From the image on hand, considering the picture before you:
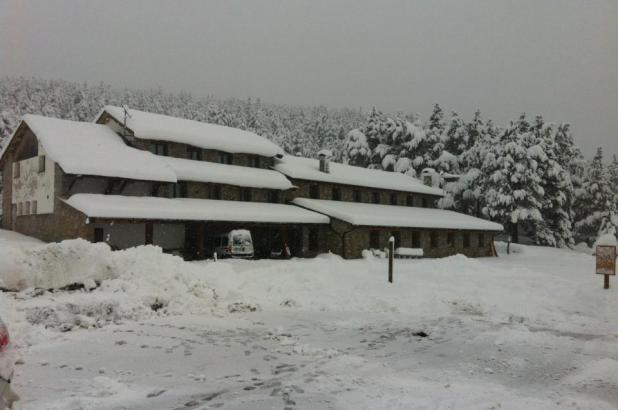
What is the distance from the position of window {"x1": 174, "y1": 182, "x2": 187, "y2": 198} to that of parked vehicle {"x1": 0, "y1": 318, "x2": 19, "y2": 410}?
1150 inches

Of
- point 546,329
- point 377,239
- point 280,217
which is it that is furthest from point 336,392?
point 377,239

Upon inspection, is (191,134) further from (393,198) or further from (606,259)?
(606,259)

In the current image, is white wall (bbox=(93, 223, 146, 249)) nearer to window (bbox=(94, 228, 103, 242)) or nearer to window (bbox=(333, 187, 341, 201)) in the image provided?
window (bbox=(94, 228, 103, 242))

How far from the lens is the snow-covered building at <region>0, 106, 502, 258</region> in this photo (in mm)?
28438

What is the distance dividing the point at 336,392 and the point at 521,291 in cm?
1452

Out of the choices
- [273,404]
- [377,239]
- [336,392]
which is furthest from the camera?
[377,239]

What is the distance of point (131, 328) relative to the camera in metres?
11.1

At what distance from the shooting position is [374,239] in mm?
38875

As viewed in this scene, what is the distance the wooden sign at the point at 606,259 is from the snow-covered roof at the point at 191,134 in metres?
26.0

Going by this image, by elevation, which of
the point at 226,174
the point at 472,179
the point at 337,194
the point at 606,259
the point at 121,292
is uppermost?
the point at 472,179

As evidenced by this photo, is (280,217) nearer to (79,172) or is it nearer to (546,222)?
(79,172)

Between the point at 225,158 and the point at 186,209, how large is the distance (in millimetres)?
9886

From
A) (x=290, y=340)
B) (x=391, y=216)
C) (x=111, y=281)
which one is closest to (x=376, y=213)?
(x=391, y=216)

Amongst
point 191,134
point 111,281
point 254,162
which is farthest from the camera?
point 254,162
